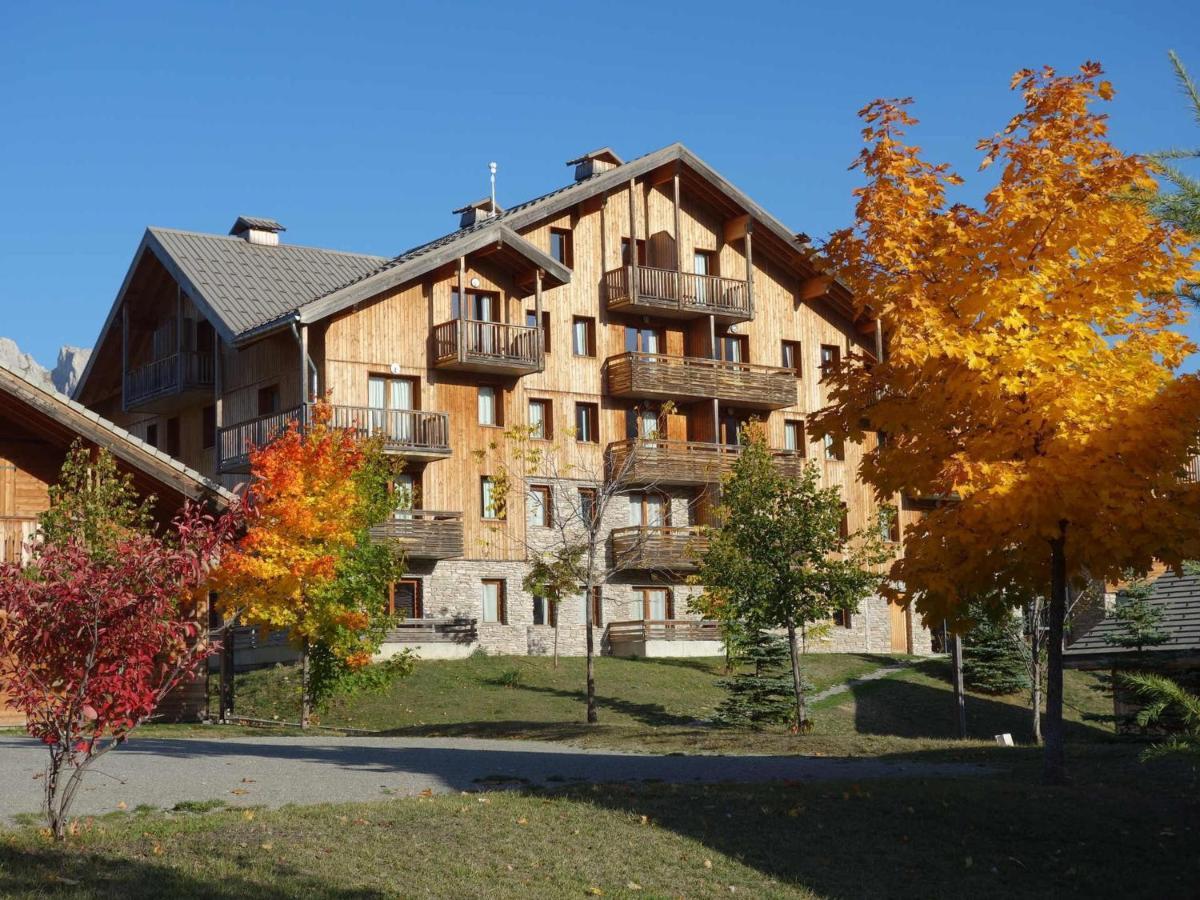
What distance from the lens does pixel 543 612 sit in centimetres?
4616

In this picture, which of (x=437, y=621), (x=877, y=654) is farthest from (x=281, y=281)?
(x=877, y=654)

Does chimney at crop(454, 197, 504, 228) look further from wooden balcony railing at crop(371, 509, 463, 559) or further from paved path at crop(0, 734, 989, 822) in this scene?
paved path at crop(0, 734, 989, 822)

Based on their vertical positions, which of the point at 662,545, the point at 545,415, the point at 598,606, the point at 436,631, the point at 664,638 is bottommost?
the point at 664,638

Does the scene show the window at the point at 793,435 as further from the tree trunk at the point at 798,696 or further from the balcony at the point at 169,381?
the tree trunk at the point at 798,696

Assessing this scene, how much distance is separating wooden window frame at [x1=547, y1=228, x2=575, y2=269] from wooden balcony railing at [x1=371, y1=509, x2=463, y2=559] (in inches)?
367

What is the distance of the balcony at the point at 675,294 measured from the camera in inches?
1873

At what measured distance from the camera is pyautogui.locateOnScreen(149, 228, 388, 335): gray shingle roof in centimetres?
4556

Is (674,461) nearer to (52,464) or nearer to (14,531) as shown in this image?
(52,464)

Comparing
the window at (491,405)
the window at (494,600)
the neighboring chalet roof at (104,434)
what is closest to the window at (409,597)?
the window at (494,600)

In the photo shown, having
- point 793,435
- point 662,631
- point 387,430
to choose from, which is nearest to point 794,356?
point 793,435

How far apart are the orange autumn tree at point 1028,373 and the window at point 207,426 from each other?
107ft

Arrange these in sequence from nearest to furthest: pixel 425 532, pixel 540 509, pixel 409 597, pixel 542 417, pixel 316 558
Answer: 1. pixel 316 558
2. pixel 425 532
3. pixel 409 597
4. pixel 540 509
5. pixel 542 417

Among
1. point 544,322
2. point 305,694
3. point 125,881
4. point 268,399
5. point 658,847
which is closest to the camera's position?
point 125,881

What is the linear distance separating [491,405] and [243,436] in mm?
7492
